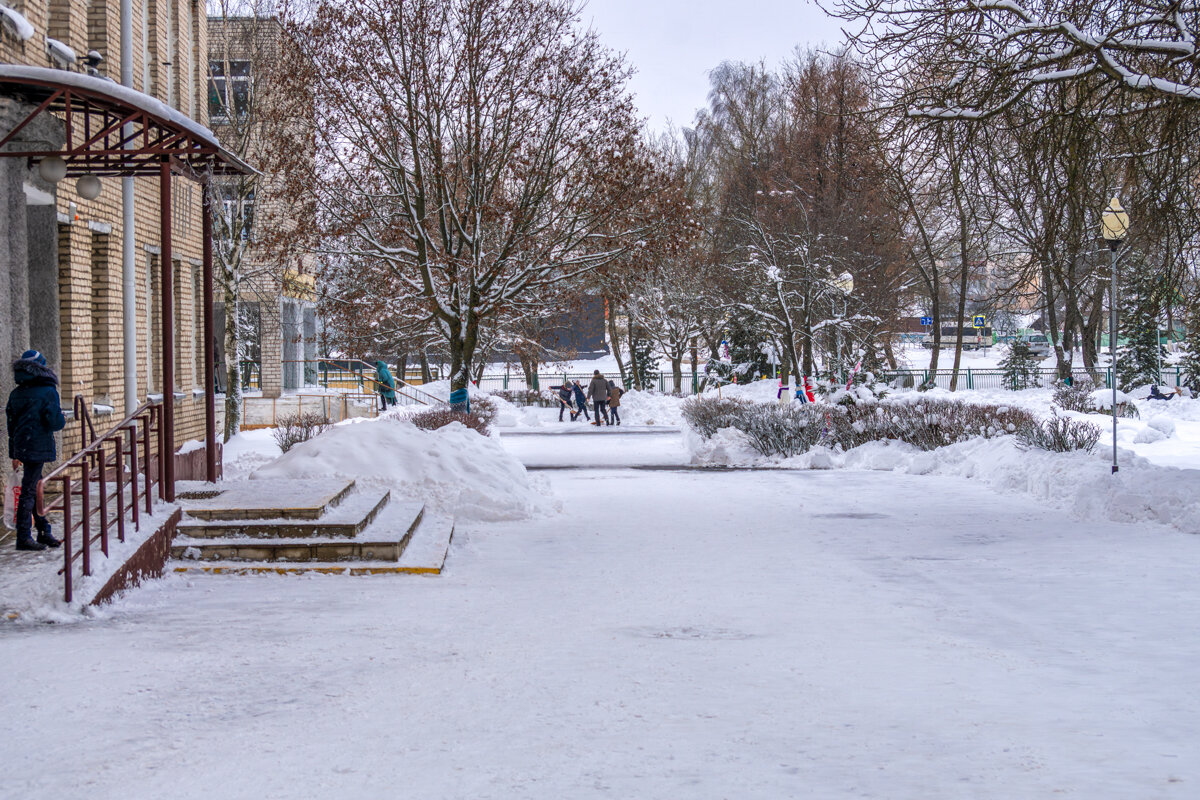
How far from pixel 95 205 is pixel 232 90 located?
1542 cm

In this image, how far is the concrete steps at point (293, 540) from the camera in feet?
28.7

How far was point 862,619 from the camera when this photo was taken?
720cm

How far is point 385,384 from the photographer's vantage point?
31.2m

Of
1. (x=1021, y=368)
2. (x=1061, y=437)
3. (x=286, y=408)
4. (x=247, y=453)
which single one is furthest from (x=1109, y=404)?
(x=286, y=408)

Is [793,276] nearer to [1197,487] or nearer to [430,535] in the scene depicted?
[1197,487]

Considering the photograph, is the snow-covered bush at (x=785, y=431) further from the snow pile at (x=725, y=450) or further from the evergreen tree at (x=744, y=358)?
the evergreen tree at (x=744, y=358)

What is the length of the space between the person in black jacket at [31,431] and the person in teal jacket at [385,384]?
74.2 feet

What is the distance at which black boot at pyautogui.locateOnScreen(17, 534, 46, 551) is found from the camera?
25.3ft

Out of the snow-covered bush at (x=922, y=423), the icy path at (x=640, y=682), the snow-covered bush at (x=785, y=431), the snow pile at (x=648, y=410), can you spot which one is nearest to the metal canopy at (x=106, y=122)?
the icy path at (x=640, y=682)

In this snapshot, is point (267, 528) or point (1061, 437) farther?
point (1061, 437)

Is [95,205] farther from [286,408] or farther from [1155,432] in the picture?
[1155,432]

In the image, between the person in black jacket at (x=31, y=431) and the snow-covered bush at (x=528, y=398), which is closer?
the person in black jacket at (x=31, y=431)

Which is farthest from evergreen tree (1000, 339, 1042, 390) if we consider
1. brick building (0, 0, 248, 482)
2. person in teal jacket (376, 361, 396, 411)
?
brick building (0, 0, 248, 482)

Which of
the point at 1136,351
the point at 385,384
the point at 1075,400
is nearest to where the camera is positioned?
the point at 1075,400
